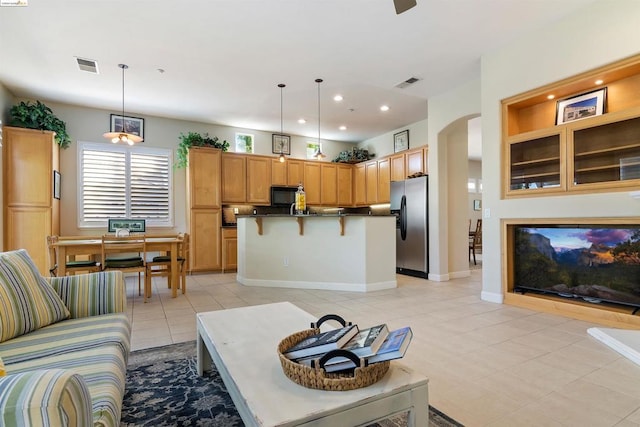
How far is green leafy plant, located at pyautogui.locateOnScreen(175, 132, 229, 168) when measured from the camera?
619cm

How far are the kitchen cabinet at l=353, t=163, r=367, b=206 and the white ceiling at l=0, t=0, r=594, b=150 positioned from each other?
2.18 m

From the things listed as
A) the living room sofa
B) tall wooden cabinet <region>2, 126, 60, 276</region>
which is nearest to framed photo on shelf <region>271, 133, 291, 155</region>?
tall wooden cabinet <region>2, 126, 60, 276</region>

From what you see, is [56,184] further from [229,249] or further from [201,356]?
[201,356]

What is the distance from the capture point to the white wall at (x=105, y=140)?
558cm

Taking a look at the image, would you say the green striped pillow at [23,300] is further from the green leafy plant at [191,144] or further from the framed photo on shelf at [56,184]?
the green leafy plant at [191,144]

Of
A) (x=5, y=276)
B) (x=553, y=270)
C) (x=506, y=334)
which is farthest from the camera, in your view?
(x=553, y=270)

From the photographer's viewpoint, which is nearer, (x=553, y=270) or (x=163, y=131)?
(x=553, y=270)

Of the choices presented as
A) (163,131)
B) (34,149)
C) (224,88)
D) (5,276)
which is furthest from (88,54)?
(5,276)

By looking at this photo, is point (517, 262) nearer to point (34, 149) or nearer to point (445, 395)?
point (445, 395)

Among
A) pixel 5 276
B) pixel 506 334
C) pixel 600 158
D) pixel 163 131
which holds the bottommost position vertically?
pixel 506 334

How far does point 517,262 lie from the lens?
3.83 metres

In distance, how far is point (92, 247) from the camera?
3959 millimetres

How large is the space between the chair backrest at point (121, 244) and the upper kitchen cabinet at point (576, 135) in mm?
4561

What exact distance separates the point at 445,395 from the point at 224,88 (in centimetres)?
484
